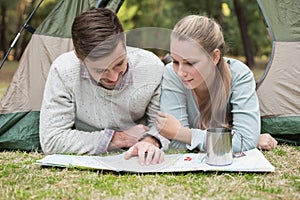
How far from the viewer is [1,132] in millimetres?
2160

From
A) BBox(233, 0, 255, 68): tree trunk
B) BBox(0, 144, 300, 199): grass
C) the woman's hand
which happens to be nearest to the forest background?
BBox(233, 0, 255, 68): tree trunk

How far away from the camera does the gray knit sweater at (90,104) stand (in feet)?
6.21

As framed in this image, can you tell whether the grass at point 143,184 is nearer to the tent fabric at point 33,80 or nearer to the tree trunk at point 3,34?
the tent fabric at point 33,80

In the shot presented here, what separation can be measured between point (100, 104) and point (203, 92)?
17.4 inches

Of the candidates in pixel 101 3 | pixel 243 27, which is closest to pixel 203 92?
pixel 101 3

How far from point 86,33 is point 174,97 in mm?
469

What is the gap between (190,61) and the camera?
172 cm

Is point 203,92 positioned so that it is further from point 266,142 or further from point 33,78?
point 33,78

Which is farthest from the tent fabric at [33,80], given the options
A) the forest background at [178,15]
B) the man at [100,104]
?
the forest background at [178,15]

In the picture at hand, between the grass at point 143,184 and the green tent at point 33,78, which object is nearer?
the grass at point 143,184

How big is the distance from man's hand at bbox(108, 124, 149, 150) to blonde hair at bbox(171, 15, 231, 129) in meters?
0.26

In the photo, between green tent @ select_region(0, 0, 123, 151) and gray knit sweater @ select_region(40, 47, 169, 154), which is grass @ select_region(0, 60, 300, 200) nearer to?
gray knit sweater @ select_region(40, 47, 169, 154)

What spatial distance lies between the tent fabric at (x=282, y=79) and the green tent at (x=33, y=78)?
836 millimetres

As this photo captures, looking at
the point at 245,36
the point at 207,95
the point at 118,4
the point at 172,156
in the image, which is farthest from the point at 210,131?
the point at 245,36
